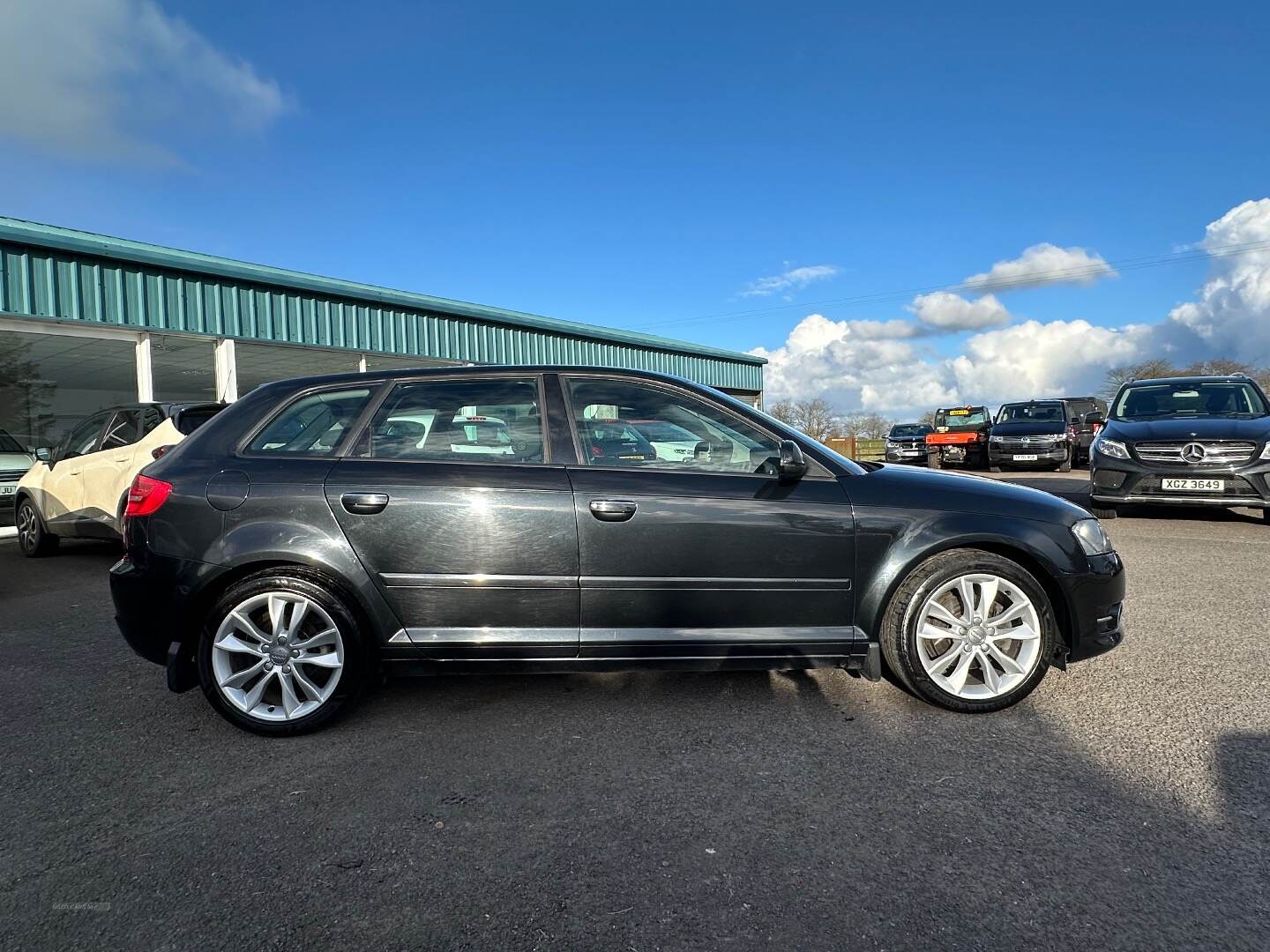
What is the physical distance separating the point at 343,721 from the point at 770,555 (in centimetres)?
201

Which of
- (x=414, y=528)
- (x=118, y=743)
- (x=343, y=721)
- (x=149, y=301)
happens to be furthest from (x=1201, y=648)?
(x=149, y=301)

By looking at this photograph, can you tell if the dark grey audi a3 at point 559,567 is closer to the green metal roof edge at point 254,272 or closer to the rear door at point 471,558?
the rear door at point 471,558

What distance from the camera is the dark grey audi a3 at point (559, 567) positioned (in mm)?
3111

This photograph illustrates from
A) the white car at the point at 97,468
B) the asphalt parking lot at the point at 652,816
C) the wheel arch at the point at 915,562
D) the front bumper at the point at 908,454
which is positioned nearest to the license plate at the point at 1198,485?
the asphalt parking lot at the point at 652,816

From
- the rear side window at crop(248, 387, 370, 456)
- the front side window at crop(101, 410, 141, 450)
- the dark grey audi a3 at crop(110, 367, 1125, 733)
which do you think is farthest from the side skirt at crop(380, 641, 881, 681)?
the front side window at crop(101, 410, 141, 450)

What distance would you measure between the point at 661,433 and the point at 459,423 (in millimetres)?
925

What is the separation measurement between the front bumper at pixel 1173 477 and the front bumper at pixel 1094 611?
6076mm

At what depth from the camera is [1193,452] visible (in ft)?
26.5

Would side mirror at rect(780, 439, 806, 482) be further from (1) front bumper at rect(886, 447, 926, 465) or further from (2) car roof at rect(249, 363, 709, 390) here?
(1) front bumper at rect(886, 447, 926, 465)

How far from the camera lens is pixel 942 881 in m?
2.08

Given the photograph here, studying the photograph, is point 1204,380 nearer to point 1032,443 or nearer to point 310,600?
point 1032,443

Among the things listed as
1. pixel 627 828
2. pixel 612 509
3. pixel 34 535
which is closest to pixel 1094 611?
pixel 612 509

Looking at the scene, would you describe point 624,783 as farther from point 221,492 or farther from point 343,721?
point 221,492

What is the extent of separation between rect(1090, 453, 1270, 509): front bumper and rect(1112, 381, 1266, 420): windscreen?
1.15 m
